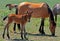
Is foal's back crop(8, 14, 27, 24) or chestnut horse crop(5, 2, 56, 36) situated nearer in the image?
foal's back crop(8, 14, 27, 24)

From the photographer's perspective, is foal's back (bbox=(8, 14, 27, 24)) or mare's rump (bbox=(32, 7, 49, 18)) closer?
foal's back (bbox=(8, 14, 27, 24))

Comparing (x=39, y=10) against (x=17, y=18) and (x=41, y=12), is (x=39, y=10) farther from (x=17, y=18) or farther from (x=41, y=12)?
(x=17, y=18)

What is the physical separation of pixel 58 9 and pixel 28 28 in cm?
444

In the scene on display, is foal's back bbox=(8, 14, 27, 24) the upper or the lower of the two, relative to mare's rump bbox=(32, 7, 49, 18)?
lower

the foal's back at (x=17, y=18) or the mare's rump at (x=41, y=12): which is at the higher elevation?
the mare's rump at (x=41, y=12)

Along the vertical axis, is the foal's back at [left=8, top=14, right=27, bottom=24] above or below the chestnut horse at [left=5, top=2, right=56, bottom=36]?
below

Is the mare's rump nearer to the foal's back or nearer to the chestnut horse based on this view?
the chestnut horse

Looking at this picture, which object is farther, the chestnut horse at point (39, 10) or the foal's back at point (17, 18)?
the chestnut horse at point (39, 10)

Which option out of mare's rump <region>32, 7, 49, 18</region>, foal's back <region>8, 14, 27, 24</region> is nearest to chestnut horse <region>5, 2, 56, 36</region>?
mare's rump <region>32, 7, 49, 18</region>

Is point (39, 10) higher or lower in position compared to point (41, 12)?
higher

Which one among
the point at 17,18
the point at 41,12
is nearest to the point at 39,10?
the point at 41,12

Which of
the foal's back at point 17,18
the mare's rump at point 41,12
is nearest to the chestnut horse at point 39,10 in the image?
the mare's rump at point 41,12

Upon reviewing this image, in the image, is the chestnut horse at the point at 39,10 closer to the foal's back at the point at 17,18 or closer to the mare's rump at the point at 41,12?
the mare's rump at the point at 41,12

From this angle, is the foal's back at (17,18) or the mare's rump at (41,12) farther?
the mare's rump at (41,12)
